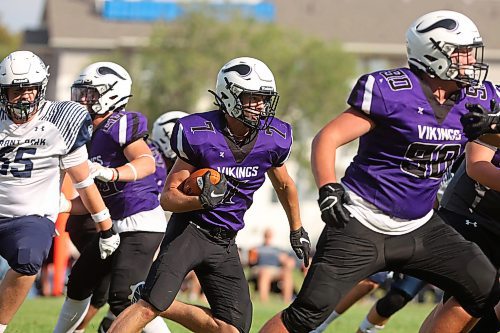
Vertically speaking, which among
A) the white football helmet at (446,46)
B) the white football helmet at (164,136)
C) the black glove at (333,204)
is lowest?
the white football helmet at (164,136)

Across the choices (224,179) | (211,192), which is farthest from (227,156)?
(211,192)

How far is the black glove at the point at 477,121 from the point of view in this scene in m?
5.45

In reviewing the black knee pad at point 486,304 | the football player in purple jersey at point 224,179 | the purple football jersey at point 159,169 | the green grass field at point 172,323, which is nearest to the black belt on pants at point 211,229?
the football player in purple jersey at point 224,179

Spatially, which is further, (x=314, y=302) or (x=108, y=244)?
(x=108, y=244)

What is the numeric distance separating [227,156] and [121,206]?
147 centimetres

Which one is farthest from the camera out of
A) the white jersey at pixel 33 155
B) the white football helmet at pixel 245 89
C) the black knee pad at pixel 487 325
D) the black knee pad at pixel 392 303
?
the black knee pad at pixel 392 303

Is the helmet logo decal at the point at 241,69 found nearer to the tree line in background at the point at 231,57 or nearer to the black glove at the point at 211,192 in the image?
the black glove at the point at 211,192

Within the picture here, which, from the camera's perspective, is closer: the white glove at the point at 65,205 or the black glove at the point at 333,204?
the black glove at the point at 333,204

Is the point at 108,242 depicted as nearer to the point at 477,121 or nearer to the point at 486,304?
the point at 486,304

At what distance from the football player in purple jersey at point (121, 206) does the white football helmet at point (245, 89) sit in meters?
1.05

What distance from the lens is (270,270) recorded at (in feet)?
54.7

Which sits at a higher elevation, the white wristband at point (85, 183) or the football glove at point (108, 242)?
the white wristband at point (85, 183)

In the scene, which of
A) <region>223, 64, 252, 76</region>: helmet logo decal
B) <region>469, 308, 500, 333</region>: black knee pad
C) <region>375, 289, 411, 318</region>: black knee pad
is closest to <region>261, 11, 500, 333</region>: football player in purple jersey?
<region>469, 308, 500, 333</region>: black knee pad

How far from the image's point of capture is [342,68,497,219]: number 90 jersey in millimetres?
5379
